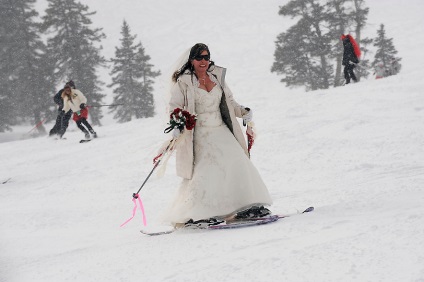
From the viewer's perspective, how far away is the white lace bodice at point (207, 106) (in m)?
5.14

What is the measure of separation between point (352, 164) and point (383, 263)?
4698 mm

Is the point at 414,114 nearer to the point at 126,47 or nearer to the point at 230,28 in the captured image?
the point at 126,47

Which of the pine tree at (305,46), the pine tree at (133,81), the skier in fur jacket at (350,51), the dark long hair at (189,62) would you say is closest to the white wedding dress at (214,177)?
the dark long hair at (189,62)

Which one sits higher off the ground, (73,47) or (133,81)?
(73,47)

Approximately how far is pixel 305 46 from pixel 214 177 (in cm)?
2664

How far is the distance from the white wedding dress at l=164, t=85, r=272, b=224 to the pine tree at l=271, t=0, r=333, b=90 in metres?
25.2

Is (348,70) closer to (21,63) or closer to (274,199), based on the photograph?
(274,199)

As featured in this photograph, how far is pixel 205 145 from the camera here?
16.8ft

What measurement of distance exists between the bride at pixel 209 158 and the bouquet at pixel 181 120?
0.36ft

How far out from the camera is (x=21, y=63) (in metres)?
32.2

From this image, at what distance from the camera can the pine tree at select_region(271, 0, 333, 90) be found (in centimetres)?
2897

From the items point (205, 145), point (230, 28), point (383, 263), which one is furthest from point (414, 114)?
point (230, 28)

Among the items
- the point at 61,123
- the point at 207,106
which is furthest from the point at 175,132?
A: the point at 61,123

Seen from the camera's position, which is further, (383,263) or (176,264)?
(176,264)
